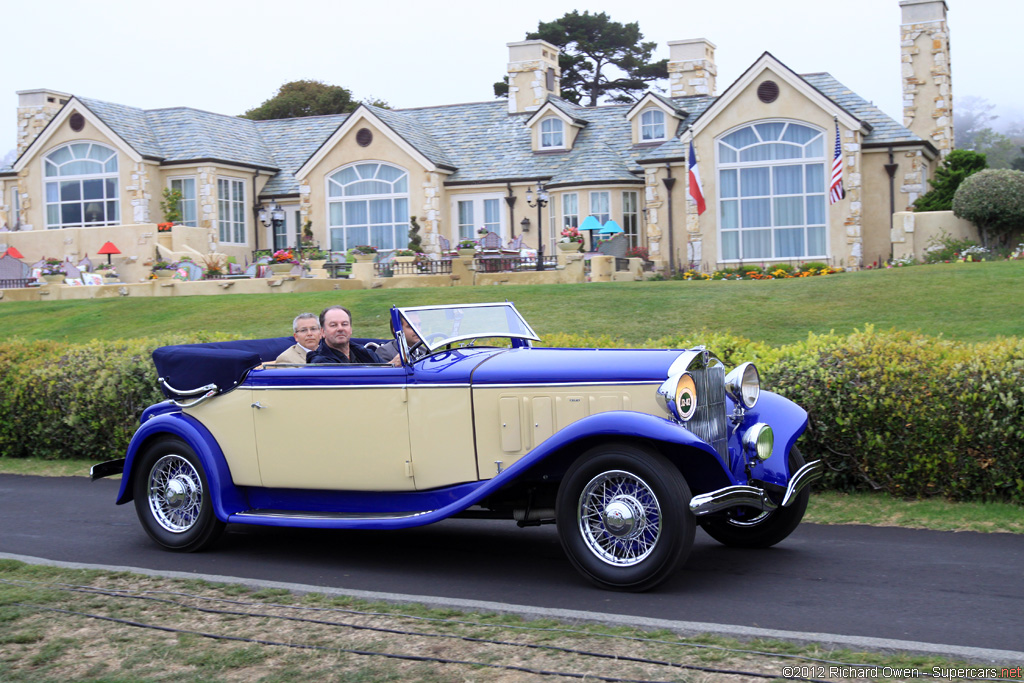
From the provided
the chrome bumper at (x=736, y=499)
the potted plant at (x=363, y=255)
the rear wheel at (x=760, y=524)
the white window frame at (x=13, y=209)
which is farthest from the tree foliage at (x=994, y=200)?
the white window frame at (x=13, y=209)

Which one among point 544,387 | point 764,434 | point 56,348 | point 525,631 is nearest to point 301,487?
point 544,387

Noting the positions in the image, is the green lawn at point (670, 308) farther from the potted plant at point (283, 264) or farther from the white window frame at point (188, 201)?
the white window frame at point (188, 201)

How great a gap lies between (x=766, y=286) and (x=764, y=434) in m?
12.5

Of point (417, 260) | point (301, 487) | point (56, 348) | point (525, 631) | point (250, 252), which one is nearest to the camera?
point (525, 631)

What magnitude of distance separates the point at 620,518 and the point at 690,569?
86 centimetres

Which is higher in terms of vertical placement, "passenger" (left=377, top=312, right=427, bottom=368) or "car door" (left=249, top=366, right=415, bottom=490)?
"passenger" (left=377, top=312, right=427, bottom=368)

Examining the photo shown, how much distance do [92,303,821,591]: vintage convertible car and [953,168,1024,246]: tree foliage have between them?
18887 millimetres

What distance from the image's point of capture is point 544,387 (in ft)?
18.8

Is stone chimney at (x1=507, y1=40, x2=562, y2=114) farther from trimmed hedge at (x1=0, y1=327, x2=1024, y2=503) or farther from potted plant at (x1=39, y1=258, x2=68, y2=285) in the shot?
trimmed hedge at (x1=0, y1=327, x2=1024, y2=503)

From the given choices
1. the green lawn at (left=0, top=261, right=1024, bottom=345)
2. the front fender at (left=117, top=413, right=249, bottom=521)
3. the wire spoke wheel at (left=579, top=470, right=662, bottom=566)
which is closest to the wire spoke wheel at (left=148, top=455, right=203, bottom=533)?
the front fender at (left=117, top=413, right=249, bottom=521)

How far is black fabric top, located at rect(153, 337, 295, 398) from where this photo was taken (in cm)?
658

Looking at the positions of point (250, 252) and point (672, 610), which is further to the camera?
point (250, 252)

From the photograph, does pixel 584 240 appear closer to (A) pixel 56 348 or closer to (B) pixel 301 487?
(A) pixel 56 348

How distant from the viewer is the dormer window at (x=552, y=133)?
32.2m
